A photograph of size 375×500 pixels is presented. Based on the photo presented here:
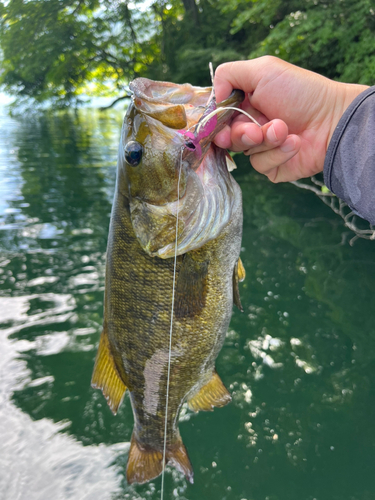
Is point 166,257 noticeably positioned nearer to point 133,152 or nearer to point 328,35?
point 133,152

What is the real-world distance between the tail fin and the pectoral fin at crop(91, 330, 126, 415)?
0.34m

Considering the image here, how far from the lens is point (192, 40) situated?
1496 cm

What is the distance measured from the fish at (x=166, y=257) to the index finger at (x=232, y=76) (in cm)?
15

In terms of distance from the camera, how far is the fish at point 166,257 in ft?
5.31

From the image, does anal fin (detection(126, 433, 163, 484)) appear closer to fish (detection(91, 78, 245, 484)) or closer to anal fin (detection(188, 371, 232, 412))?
fish (detection(91, 78, 245, 484))

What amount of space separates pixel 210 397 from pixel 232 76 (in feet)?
5.92

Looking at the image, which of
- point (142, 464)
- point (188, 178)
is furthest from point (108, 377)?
point (188, 178)

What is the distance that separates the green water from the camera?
293 cm

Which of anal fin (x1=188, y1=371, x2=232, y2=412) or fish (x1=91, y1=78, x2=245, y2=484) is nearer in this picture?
fish (x1=91, y1=78, x2=245, y2=484)

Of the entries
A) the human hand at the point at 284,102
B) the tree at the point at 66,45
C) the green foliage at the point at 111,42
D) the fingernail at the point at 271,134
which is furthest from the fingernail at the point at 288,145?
the tree at the point at 66,45

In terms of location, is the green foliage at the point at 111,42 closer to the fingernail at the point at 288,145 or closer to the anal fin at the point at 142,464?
the fingernail at the point at 288,145

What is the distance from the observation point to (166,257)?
1744 millimetres

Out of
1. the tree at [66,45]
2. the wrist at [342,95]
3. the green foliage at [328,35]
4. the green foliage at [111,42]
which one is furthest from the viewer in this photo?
the tree at [66,45]

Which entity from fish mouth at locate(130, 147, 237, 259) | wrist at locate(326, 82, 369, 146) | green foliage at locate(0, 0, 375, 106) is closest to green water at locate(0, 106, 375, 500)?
fish mouth at locate(130, 147, 237, 259)
